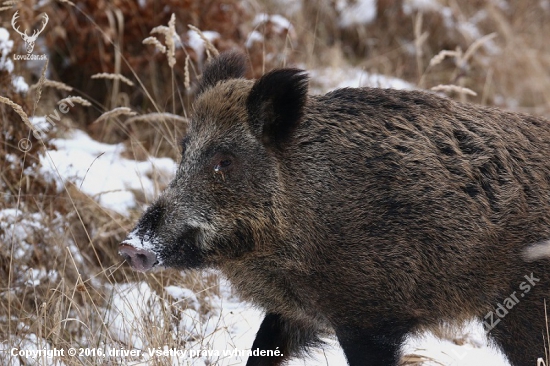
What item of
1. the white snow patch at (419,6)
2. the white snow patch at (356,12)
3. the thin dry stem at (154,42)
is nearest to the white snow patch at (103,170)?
the thin dry stem at (154,42)

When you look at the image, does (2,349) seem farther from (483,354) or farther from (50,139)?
(483,354)

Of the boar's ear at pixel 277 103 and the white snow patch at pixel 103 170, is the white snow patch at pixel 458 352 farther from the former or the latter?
the white snow patch at pixel 103 170

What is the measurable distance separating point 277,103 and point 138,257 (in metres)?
0.96

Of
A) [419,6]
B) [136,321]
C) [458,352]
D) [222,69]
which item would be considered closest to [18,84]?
[222,69]

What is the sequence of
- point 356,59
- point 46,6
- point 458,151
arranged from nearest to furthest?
point 458,151, point 46,6, point 356,59

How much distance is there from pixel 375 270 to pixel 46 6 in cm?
457

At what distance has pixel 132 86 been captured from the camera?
743 cm

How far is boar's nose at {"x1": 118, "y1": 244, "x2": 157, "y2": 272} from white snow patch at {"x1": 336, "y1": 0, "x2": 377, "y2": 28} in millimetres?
7559

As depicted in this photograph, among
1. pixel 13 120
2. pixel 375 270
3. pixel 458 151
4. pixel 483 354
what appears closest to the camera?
pixel 375 270

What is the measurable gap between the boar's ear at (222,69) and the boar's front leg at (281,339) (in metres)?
1.20

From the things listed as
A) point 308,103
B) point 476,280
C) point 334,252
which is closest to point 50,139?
point 308,103

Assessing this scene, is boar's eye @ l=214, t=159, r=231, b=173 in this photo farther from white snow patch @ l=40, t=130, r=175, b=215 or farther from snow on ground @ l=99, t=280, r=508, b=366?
white snow patch @ l=40, t=130, r=175, b=215

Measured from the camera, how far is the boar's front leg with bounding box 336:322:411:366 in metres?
3.44

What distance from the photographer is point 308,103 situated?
3.72 meters
